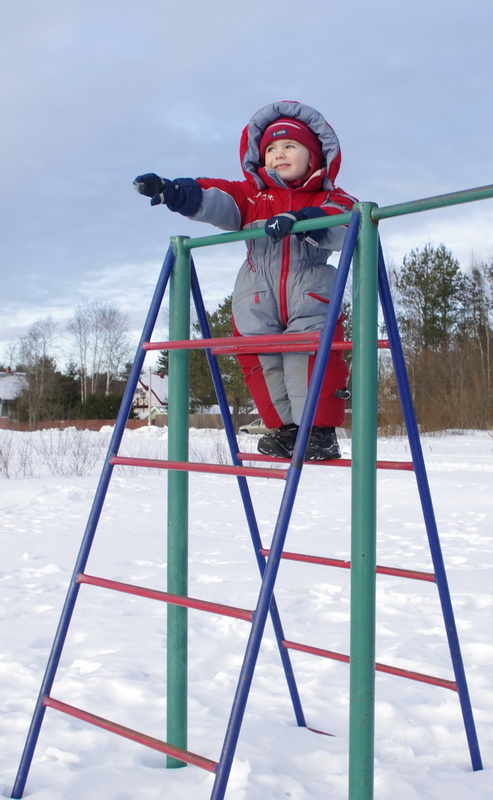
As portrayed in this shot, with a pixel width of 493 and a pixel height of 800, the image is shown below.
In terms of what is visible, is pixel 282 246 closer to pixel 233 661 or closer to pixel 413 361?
→ pixel 233 661

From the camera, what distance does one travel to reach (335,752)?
85.2 inches

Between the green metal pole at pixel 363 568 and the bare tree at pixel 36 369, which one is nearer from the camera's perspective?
the green metal pole at pixel 363 568

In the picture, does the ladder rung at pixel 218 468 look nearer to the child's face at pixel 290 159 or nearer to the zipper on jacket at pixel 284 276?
the zipper on jacket at pixel 284 276

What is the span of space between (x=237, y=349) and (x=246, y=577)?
8.54ft

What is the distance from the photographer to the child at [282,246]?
2.15 meters

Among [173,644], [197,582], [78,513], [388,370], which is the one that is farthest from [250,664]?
[388,370]

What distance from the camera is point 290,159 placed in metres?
2.28

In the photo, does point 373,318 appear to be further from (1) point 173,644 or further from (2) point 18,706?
(2) point 18,706

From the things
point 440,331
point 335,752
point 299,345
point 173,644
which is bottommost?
point 335,752

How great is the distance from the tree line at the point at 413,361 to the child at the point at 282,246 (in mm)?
13312

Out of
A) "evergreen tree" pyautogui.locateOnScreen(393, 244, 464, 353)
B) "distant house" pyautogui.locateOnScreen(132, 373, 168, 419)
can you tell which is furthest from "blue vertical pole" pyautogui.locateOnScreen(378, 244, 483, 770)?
"distant house" pyautogui.locateOnScreen(132, 373, 168, 419)

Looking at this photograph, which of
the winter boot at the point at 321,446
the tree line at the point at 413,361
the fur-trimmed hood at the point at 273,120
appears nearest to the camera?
the winter boot at the point at 321,446

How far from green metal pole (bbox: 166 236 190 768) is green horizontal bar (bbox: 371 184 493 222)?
0.63m

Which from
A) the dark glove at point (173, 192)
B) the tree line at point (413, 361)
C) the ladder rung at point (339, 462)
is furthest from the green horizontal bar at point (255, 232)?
the tree line at point (413, 361)
